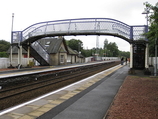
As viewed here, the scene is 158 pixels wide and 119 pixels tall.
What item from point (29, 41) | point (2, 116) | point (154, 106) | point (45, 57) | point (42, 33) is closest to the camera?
point (2, 116)

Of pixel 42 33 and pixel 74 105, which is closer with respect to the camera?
pixel 74 105

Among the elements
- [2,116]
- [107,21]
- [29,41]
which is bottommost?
[2,116]

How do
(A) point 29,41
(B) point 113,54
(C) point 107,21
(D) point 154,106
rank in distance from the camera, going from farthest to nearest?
(B) point 113,54 → (A) point 29,41 → (C) point 107,21 → (D) point 154,106

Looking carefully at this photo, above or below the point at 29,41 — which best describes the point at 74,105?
below

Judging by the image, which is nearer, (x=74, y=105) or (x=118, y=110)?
(x=118, y=110)

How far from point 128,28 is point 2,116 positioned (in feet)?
58.1

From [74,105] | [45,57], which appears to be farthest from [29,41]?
[74,105]

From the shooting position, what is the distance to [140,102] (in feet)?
21.9

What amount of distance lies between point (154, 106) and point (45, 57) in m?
26.1

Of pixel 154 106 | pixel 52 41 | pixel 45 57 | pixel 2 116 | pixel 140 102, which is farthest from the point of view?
pixel 52 41

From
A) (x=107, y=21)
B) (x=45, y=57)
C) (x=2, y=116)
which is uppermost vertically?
(x=107, y=21)

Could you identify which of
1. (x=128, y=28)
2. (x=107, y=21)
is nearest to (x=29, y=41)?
(x=107, y=21)

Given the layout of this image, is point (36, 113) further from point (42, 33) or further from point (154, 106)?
point (42, 33)

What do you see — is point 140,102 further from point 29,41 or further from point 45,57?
point 45,57
